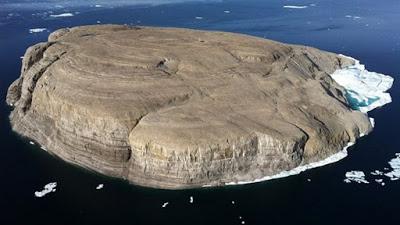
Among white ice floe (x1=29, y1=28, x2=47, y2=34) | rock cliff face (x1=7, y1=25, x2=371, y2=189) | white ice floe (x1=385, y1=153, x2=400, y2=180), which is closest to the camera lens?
rock cliff face (x1=7, y1=25, x2=371, y2=189)

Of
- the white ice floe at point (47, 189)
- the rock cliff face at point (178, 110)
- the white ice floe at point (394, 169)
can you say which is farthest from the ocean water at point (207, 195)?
the rock cliff face at point (178, 110)

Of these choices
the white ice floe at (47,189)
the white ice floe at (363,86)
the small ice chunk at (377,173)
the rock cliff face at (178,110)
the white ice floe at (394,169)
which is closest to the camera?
the white ice floe at (47,189)

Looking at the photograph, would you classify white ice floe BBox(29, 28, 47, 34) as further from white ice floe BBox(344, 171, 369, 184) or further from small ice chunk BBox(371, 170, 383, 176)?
small ice chunk BBox(371, 170, 383, 176)

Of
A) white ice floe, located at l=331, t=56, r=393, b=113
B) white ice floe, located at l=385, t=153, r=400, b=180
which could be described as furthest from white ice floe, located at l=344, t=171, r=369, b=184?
white ice floe, located at l=331, t=56, r=393, b=113

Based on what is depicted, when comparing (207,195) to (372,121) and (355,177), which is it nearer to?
(355,177)

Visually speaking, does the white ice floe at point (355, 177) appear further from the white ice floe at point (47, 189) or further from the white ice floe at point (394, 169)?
the white ice floe at point (47, 189)

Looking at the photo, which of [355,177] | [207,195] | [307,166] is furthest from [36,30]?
[355,177]
